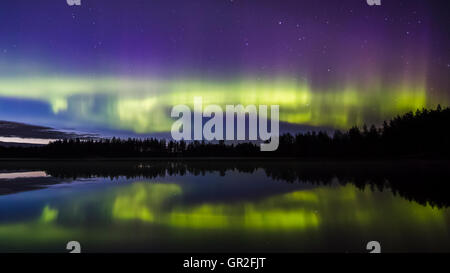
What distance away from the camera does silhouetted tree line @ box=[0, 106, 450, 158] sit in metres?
85.6

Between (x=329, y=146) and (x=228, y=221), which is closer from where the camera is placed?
(x=228, y=221)

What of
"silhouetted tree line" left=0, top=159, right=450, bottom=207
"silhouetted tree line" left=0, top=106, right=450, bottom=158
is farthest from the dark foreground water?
"silhouetted tree line" left=0, top=106, right=450, bottom=158

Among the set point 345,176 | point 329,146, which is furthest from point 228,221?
point 329,146

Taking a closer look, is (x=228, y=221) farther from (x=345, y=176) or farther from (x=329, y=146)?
(x=329, y=146)

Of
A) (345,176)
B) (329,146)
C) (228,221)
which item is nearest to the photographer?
(228,221)

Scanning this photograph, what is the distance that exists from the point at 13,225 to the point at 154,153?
14545 centimetres

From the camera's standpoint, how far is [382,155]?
9675 cm

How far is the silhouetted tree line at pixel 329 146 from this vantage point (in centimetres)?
8562

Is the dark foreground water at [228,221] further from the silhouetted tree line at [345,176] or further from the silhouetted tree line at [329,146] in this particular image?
the silhouetted tree line at [329,146]

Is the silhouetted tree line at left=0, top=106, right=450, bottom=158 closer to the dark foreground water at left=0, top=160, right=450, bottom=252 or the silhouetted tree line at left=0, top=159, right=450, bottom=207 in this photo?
the silhouetted tree line at left=0, top=159, right=450, bottom=207

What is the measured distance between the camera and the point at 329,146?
124 metres

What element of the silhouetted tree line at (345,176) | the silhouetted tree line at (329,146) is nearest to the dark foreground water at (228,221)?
the silhouetted tree line at (345,176)

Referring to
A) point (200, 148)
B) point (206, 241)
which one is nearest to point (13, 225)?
point (206, 241)
